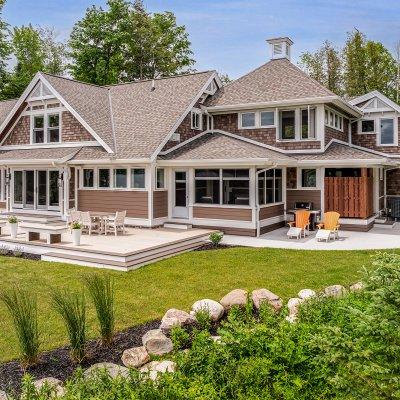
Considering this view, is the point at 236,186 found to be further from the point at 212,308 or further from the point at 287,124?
the point at 212,308

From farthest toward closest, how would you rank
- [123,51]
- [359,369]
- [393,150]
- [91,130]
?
[123,51] < [393,150] < [91,130] < [359,369]

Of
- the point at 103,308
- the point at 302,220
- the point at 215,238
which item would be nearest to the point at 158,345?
the point at 103,308

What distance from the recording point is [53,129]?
1942 cm

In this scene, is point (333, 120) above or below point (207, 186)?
above

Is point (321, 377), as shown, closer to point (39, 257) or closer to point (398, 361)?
point (398, 361)

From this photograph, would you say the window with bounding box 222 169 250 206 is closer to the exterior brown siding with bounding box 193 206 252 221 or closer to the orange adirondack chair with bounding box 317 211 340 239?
the exterior brown siding with bounding box 193 206 252 221

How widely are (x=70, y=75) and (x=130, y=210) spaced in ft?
97.0

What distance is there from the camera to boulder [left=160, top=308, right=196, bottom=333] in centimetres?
616

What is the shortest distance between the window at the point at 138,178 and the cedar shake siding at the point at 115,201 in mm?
260

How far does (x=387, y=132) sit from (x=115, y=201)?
48.0 feet

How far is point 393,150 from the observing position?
21.1m

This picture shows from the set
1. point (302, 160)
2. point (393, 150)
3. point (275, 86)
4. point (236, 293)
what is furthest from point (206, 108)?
point (236, 293)

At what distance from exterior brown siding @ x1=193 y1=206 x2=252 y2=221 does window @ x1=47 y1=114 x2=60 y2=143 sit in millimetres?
8038

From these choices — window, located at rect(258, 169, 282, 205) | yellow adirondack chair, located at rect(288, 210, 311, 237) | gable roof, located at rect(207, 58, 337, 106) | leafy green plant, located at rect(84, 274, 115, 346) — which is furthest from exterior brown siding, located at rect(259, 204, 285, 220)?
leafy green plant, located at rect(84, 274, 115, 346)
